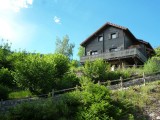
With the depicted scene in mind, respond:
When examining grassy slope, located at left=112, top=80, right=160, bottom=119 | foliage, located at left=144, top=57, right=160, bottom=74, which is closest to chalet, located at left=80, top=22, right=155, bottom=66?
foliage, located at left=144, top=57, right=160, bottom=74

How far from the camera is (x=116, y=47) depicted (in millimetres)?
49531

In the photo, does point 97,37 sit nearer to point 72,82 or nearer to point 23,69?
point 72,82

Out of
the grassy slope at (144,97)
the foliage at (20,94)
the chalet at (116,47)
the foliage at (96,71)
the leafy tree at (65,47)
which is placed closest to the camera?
the grassy slope at (144,97)

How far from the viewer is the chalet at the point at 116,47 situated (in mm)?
46500

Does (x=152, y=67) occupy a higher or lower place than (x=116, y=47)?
lower

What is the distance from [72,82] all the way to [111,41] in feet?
54.2

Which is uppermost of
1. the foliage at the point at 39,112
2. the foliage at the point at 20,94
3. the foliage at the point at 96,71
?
the foliage at the point at 96,71

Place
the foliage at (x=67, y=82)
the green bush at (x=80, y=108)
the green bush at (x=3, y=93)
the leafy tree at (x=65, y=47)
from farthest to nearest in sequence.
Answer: the leafy tree at (x=65, y=47), the foliage at (x=67, y=82), the green bush at (x=3, y=93), the green bush at (x=80, y=108)

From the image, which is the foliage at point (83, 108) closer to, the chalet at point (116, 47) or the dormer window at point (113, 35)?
the chalet at point (116, 47)

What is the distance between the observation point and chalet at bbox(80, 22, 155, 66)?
4650 cm

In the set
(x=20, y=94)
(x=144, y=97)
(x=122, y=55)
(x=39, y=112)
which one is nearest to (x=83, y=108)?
(x=39, y=112)

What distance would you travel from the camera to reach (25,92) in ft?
114

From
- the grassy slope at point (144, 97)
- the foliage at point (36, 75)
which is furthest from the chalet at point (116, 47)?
the grassy slope at point (144, 97)

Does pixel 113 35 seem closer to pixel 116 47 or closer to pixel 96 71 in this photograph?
pixel 116 47
